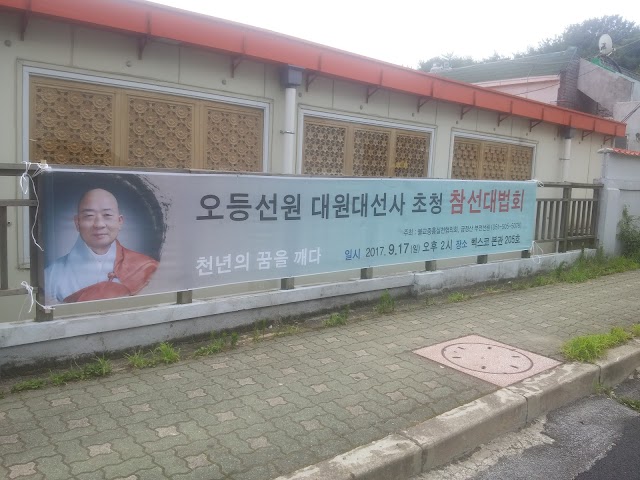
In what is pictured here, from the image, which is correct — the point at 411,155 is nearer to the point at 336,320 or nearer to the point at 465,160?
the point at 465,160

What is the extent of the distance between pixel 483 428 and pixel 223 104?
185 inches

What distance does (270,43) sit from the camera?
6.27 meters

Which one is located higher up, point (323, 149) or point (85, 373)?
point (323, 149)

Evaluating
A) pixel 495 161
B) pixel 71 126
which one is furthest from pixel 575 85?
pixel 71 126

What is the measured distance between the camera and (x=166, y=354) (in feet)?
14.0

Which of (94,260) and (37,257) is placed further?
(94,260)

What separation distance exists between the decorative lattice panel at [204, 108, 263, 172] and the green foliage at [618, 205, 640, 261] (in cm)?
710

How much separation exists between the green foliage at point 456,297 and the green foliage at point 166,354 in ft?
11.9

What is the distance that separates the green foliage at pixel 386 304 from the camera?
19.6 feet

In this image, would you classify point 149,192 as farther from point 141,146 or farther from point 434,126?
point 434,126

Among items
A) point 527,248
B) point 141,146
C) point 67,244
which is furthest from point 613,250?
point 67,244

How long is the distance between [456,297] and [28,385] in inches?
189

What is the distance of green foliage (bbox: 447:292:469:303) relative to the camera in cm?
662

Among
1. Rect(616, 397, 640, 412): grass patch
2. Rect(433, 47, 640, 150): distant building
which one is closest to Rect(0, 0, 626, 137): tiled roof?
Rect(616, 397, 640, 412): grass patch
